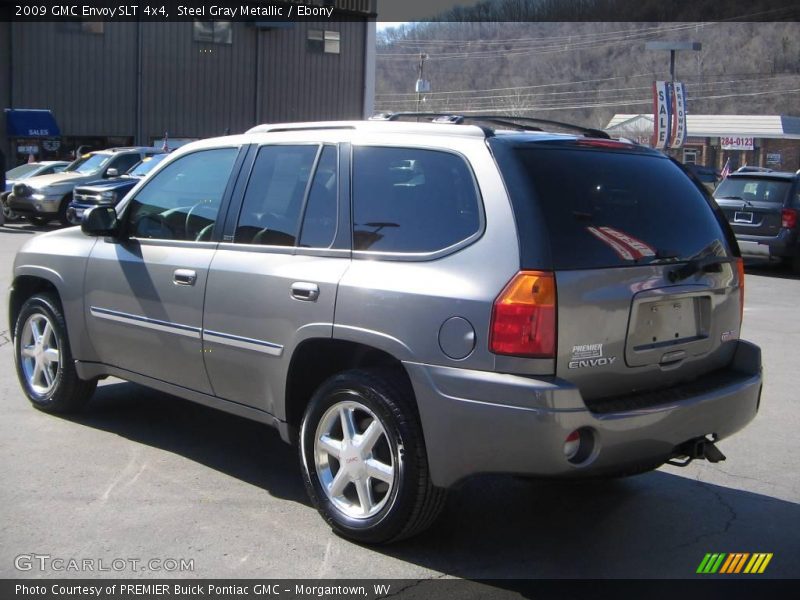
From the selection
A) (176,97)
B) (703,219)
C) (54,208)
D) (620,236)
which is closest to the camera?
(620,236)

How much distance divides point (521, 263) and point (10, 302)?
13.6 ft

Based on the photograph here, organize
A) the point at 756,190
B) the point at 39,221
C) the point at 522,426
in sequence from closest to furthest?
the point at 522,426 → the point at 756,190 → the point at 39,221

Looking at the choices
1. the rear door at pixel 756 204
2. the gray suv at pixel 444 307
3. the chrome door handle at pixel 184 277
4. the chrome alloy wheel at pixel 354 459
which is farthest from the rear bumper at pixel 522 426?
the rear door at pixel 756 204

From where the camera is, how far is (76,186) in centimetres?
2106

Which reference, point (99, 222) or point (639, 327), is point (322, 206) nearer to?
point (639, 327)

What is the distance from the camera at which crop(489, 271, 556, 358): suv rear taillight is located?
3.66 m

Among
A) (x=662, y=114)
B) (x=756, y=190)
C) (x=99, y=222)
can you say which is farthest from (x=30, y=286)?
(x=662, y=114)

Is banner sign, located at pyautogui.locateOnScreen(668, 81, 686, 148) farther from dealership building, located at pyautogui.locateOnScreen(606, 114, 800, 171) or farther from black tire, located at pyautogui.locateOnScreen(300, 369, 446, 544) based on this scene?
black tire, located at pyautogui.locateOnScreen(300, 369, 446, 544)

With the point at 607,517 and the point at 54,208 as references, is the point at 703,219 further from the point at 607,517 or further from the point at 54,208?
the point at 54,208

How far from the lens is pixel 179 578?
12.6 feet

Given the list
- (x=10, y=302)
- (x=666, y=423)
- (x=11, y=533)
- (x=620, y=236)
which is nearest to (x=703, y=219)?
(x=620, y=236)

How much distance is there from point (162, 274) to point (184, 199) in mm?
462

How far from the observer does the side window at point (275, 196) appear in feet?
15.3

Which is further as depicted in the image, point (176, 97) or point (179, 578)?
point (176, 97)
